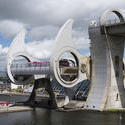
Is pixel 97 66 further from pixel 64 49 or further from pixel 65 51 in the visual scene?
pixel 64 49

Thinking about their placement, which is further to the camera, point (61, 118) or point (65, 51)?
point (65, 51)

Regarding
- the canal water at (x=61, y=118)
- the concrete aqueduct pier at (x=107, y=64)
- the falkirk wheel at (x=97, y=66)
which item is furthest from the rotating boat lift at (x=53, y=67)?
the canal water at (x=61, y=118)

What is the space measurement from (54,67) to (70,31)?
8422 mm

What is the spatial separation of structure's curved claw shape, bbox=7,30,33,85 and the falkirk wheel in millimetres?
3239

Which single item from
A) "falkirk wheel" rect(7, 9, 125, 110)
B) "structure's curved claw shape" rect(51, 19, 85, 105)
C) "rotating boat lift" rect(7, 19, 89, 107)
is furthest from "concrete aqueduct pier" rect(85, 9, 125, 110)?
"rotating boat lift" rect(7, 19, 89, 107)

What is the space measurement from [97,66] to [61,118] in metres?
14.7

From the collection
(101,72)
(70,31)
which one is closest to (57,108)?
(101,72)

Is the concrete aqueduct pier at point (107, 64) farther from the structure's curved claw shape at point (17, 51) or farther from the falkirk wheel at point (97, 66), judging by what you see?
the structure's curved claw shape at point (17, 51)

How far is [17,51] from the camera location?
64.8m

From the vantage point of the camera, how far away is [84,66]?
195 feet

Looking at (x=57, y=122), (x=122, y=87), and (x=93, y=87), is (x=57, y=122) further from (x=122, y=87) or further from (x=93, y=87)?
(x=122, y=87)

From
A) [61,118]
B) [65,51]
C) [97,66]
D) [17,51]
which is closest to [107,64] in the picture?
[97,66]

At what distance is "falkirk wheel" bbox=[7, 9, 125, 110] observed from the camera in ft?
178

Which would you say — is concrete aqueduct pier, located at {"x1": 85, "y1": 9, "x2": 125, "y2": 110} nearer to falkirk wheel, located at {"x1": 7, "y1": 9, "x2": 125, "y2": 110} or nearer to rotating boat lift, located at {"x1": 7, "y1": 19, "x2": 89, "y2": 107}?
falkirk wheel, located at {"x1": 7, "y1": 9, "x2": 125, "y2": 110}
